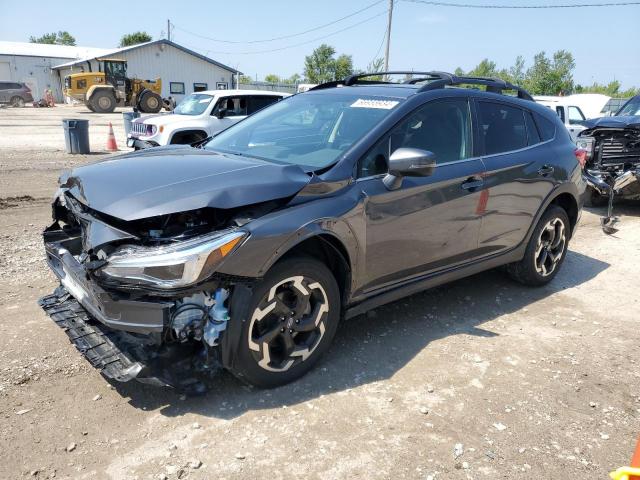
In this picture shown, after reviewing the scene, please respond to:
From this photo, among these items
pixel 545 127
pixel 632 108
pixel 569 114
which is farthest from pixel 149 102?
pixel 545 127

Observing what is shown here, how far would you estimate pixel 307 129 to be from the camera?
3869 mm

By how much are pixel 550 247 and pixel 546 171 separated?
82cm

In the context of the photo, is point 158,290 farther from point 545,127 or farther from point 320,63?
point 320,63

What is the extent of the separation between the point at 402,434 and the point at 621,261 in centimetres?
467

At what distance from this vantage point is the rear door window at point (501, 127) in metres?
4.17

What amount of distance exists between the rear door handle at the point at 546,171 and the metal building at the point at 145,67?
4268cm

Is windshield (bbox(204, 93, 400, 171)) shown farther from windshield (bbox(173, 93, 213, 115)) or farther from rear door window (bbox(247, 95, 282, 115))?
rear door window (bbox(247, 95, 282, 115))

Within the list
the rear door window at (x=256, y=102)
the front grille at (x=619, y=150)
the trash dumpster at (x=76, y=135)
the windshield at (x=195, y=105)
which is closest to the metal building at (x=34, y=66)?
the trash dumpster at (x=76, y=135)

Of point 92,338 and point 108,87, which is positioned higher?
point 108,87

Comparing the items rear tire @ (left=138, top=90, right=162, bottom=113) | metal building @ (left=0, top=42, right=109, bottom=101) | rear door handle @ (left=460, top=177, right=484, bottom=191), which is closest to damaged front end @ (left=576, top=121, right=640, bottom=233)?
rear door handle @ (left=460, top=177, right=484, bottom=191)

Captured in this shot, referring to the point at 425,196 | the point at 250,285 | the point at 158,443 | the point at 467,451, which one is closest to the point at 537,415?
the point at 467,451

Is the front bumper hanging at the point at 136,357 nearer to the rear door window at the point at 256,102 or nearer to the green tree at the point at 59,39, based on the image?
the rear door window at the point at 256,102

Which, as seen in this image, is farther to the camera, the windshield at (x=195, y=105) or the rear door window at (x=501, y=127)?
the windshield at (x=195, y=105)

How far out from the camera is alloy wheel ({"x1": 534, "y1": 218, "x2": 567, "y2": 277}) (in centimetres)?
489
